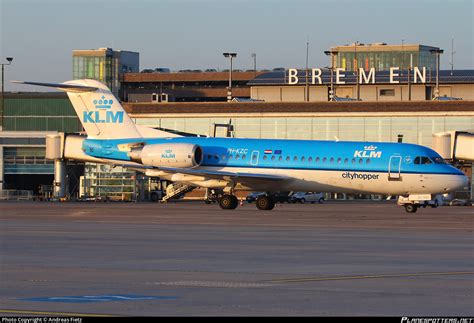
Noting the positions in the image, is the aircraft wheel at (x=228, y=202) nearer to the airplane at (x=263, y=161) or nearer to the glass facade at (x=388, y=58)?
the airplane at (x=263, y=161)

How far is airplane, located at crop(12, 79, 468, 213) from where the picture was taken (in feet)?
188

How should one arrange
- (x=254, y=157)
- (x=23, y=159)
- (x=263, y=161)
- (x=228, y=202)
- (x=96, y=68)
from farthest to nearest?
(x=96, y=68), (x=23, y=159), (x=228, y=202), (x=254, y=157), (x=263, y=161)

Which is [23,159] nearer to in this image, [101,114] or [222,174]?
[101,114]

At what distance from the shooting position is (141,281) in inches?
829

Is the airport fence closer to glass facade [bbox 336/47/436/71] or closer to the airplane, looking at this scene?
the airplane

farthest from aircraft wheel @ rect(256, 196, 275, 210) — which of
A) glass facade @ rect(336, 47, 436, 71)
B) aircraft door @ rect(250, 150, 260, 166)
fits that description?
glass facade @ rect(336, 47, 436, 71)

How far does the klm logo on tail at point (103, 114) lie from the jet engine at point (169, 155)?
373 cm

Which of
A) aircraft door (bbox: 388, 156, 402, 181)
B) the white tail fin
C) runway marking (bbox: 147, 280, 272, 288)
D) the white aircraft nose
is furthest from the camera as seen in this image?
the white tail fin

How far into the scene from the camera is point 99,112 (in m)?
67.7

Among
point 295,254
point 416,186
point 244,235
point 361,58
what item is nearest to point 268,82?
point 361,58

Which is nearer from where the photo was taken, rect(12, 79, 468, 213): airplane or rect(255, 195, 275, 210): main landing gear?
rect(12, 79, 468, 213): airplane

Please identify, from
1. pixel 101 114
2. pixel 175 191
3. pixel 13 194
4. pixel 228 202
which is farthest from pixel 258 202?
pixel 13 194

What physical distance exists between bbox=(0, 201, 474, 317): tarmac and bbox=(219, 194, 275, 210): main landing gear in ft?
65.2

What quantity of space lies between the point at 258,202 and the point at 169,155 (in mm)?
5622
